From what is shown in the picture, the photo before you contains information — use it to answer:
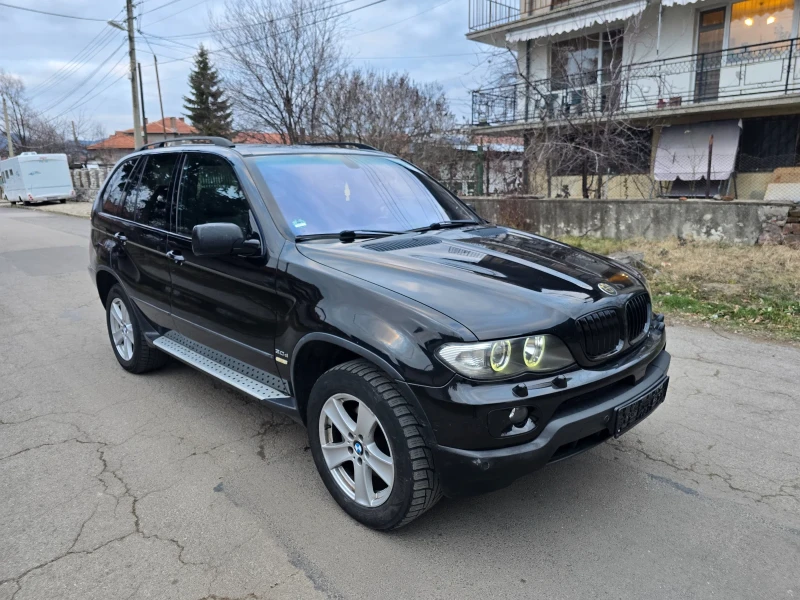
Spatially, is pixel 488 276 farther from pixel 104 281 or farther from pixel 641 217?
pixel 641 217

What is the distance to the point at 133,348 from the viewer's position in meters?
4.82

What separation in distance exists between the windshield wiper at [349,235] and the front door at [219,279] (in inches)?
10.5

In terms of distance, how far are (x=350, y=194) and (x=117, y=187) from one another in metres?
2.55

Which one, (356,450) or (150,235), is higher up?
(150,235)

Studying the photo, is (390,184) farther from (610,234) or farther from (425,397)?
(610,234)

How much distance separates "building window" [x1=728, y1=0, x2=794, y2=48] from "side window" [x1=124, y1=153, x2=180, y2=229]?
16565 mm

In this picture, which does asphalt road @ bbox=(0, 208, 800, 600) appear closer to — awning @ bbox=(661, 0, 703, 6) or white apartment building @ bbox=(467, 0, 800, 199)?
white apartment building @ bbox=(467, 0, 800, 199)

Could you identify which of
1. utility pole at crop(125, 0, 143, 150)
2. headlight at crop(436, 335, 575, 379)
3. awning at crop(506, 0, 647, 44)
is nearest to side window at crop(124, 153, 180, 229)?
headlight at crop(436, 335, 575, 379)

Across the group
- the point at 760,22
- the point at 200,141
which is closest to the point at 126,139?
the point at 760,22


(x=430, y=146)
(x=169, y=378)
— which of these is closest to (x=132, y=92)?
(x=430, y=146)

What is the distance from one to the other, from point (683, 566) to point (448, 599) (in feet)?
3.43

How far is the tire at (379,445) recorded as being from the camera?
247cm

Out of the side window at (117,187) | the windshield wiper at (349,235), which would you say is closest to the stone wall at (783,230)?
the windshield wiper at (349,235)

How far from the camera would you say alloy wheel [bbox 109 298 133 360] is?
4.88 metres
